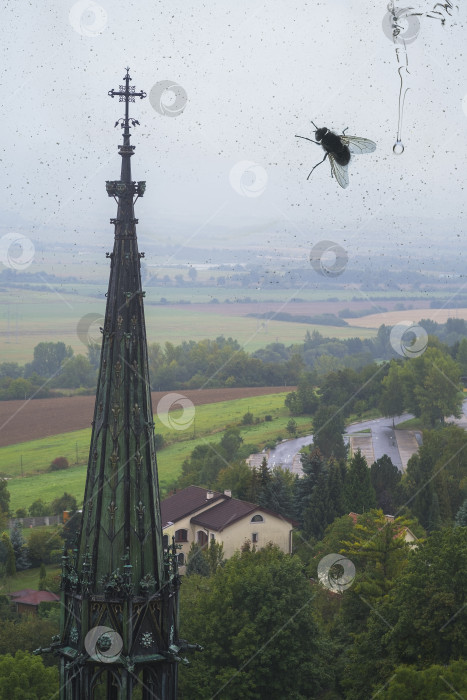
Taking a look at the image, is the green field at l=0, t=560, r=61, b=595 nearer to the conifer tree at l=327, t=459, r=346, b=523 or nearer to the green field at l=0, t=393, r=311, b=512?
the green field at l=0, t=393, r=311, b=512

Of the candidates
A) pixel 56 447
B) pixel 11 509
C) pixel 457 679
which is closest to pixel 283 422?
pixel 56 447

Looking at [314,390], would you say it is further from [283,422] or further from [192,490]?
[192,490]

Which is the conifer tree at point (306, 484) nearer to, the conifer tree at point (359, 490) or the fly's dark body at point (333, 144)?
the conifer tree at point (359, 490)

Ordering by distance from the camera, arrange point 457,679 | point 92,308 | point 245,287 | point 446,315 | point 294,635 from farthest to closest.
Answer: point 446,315 < point 245,287 < point 92,308 < point 294,635 < point 457,679

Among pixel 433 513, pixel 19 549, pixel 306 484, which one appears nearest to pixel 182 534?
pixel 19 549

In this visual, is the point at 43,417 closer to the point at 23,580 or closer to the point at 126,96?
the point at 23,580

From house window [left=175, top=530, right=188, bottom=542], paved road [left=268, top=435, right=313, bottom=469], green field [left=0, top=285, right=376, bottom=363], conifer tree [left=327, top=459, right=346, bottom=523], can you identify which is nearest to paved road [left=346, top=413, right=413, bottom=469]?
paved road [left=268, top=435, right=313, bottom=469]

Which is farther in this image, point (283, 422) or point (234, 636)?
point (283, 422)
